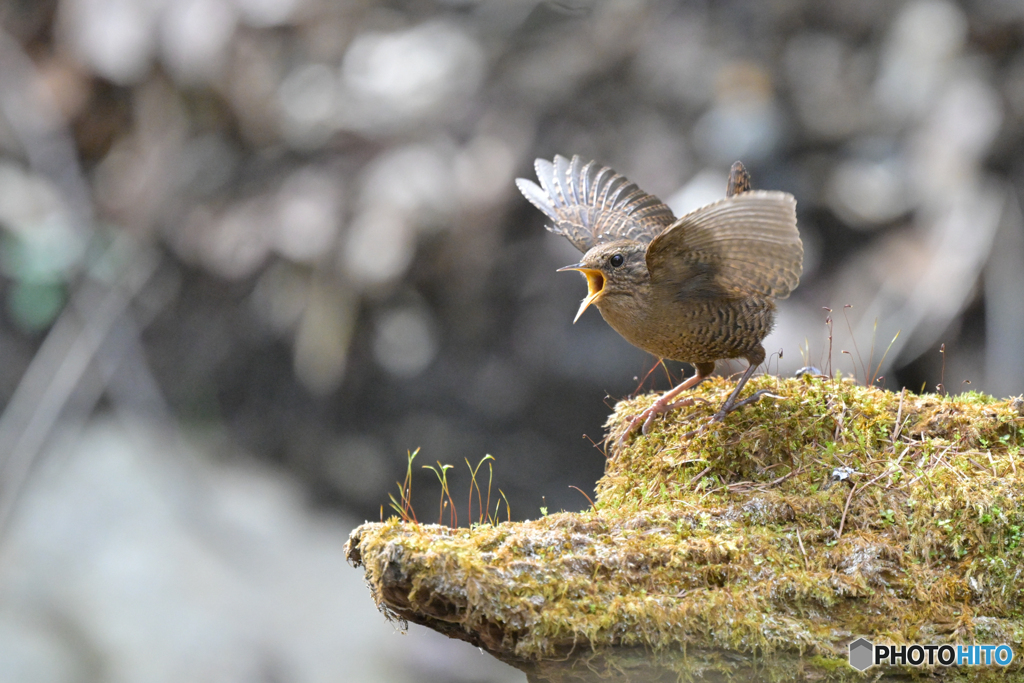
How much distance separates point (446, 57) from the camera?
550cm

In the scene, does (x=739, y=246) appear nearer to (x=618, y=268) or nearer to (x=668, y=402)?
(x=618, y=268)

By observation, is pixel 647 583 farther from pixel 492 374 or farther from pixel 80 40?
pixel 80 40

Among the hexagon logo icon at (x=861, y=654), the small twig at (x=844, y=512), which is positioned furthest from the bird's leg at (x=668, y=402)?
the hexagon logo icon at (x=861, y=654)

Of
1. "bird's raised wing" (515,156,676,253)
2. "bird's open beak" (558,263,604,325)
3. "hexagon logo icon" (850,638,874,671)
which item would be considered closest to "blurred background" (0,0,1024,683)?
"bird's raised wing" (515,156,676,253)

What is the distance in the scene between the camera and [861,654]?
1.75 m

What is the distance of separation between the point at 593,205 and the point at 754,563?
1.68m

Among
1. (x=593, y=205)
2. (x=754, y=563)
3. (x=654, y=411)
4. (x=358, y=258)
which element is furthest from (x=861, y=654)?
(x=358, y=258)

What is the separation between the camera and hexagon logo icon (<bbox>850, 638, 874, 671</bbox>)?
174cm

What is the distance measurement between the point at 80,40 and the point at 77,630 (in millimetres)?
4828

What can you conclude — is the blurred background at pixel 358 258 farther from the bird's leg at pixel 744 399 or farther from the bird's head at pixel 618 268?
the bird's head at pixel 618 268

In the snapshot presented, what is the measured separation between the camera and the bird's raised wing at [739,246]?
216 cm

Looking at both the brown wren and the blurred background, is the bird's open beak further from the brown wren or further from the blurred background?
the blurred background

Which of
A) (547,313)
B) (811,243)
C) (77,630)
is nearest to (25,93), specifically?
(77,630)

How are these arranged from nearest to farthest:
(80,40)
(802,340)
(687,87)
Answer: (802,340) < (687,87) < (80,40)
